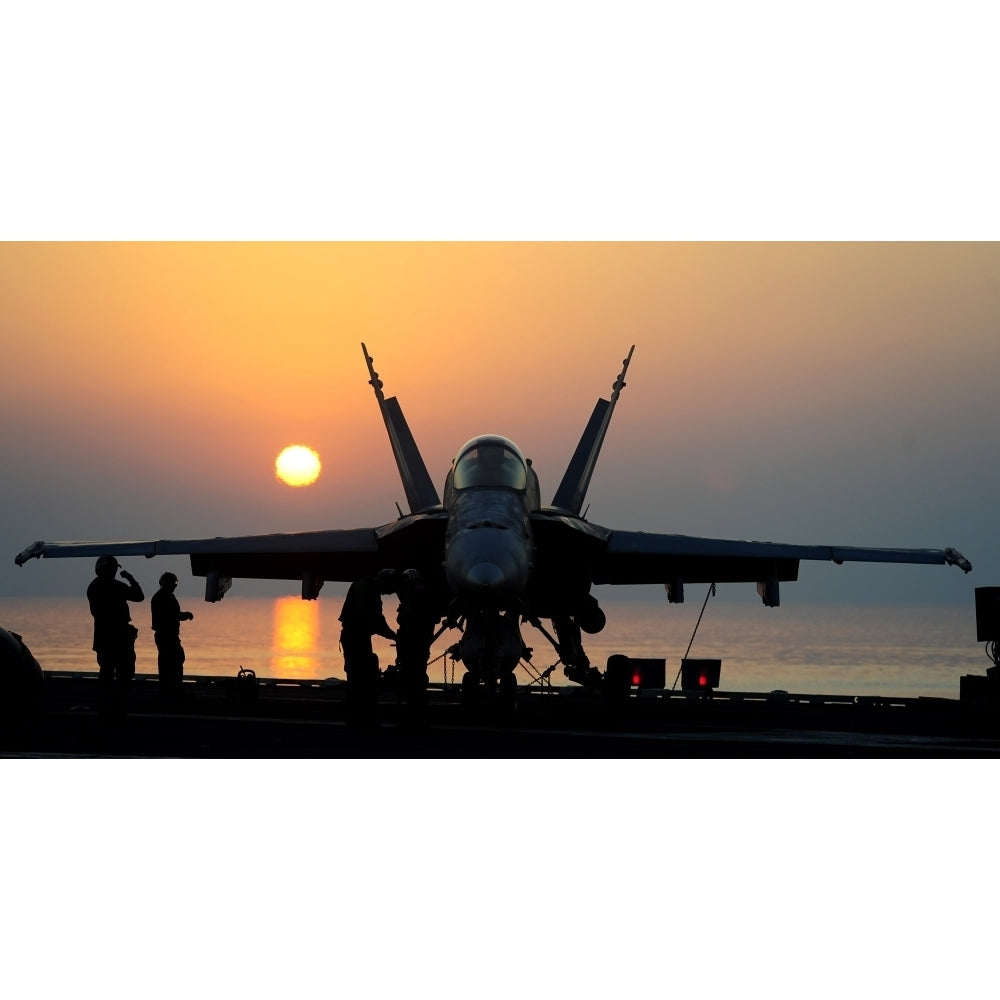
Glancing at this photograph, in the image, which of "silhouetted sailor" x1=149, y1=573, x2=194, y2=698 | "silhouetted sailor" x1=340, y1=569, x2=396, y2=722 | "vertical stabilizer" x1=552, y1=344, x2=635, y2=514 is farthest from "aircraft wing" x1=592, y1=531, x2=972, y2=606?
"silhouetted sailor" x1=340, y1=569, x2=396, y2=722

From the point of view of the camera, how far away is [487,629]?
17.2 metres

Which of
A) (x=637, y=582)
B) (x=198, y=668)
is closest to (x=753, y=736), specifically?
(x=637, y=582)

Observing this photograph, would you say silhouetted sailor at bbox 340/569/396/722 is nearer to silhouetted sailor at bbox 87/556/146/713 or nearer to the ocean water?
silhouetted sailor at bbox 87/556/146/713

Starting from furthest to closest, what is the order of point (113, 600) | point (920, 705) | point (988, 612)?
1. point (920, 705)
2. point (988, 612)
3. point (113, 600)

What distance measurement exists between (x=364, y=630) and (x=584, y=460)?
10929 mm

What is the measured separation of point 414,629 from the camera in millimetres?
14664

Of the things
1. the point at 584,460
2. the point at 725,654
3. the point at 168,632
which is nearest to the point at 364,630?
the point at 168,632

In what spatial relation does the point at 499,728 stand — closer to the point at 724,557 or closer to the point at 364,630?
the point at 364,630

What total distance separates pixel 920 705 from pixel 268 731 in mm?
11062

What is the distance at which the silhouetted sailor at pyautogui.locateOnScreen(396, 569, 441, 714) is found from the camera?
14516 mm

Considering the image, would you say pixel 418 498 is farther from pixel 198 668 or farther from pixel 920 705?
pixel 198 668

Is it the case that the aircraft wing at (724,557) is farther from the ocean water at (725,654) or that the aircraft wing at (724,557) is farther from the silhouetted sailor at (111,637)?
the silhouetted sailor at (111,637)

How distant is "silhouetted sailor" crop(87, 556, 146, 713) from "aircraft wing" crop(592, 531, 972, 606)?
7.41m

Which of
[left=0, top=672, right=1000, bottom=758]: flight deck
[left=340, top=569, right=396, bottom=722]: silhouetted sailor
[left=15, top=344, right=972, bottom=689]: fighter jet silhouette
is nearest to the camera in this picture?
[left=0, top=672, right=1000, bottom=758]: flight deck
